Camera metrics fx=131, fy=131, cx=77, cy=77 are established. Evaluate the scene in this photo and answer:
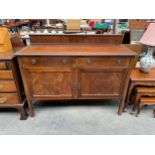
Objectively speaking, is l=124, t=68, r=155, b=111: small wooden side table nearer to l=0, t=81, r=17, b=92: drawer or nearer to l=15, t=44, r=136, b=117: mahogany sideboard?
l=15, t=44, r=136, b=117: mahogany sideboard

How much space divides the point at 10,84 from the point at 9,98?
0.20 metres

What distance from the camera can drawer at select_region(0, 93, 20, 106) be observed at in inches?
59.5

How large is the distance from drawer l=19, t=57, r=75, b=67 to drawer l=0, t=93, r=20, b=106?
44 cm

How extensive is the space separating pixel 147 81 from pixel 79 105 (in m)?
0.95

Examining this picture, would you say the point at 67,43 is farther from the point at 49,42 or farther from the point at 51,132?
the point at 51,132

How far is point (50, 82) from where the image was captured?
146cm

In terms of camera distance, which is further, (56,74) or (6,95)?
(6,95)

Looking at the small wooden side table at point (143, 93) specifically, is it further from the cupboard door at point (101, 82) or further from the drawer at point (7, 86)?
the drawer at point (7, 86)

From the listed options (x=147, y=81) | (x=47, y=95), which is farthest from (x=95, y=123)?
(x=147, y=81)

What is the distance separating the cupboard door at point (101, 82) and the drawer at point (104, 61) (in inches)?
2.5

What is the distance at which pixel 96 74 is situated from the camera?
142 cm

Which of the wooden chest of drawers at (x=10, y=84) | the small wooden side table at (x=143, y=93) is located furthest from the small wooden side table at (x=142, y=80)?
the wooden chest of drawers at (x=10, y=84)

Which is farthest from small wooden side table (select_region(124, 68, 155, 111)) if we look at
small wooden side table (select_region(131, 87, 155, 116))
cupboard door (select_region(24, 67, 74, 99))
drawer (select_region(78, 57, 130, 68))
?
cupboard door (select_region(24, 67, 74, 99))

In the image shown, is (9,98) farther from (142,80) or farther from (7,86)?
(142,80)
